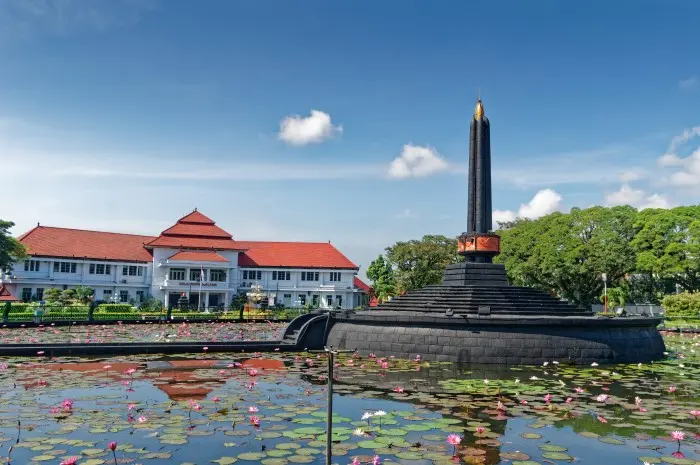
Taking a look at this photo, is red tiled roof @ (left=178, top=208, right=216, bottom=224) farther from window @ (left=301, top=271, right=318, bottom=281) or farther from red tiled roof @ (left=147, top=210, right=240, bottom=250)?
window @ (left=301, top=271, right=318, bottom=281)

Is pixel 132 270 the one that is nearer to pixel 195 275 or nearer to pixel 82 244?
pixel 82 244

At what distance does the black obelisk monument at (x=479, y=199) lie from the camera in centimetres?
2303

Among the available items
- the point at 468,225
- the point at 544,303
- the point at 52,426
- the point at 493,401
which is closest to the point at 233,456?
the point at 52,426

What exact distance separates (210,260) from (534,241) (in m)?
30.2

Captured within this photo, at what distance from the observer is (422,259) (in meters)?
53.8

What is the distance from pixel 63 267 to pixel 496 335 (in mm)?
47533

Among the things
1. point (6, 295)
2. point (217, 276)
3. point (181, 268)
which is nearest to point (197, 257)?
point (181, 268)

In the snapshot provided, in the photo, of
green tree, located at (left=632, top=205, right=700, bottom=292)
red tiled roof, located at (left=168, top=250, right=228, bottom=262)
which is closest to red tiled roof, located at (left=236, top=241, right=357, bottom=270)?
red tiled roof, located at (left=168, top=250, right=228, bottom=262)

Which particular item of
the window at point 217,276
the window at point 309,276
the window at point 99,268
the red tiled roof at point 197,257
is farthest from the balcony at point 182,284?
the window at point 309,276

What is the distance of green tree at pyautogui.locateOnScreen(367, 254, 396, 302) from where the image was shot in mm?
58263

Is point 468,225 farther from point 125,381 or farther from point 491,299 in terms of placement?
point 125,381

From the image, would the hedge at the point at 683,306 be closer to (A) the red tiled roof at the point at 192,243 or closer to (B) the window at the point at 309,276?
(B) the window at the point at 309,276

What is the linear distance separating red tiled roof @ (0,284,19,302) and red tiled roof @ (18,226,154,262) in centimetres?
454

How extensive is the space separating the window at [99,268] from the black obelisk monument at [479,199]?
4141 centimetres
